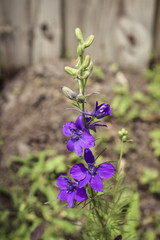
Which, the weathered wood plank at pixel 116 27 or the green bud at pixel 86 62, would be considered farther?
the weathered wood plank at pixel 116 27

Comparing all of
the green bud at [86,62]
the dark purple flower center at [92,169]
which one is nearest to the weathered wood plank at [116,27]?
the green bud at [86,62]

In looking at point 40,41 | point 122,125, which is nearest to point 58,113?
point 122,125

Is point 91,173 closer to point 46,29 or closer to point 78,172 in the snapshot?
point 78,172

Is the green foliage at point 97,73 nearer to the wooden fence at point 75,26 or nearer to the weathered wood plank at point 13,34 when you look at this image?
the wooden fence at point 75,26

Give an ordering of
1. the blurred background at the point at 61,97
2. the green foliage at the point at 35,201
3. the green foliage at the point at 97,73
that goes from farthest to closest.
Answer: the green foliage at the point at 97,73 < the blurred background at the point at 61,97 < the green foliage at the point at 35,201

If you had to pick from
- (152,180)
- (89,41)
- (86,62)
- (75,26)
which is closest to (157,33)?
(75,26)

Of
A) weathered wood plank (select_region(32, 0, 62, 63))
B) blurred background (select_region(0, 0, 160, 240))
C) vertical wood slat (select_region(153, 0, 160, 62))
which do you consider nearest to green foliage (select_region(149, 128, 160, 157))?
blurred background (select_region(0, 0, 160, 240))

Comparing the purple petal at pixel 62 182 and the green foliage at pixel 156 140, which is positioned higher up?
the purple petal at pixel 62 182

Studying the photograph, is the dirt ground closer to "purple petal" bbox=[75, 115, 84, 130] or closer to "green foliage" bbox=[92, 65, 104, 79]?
"green foliage" bbox=[92, 65, 104, 79]

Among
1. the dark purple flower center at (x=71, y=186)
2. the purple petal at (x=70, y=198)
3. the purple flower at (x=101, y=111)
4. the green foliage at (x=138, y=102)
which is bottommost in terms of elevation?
the green foliage at (x=138, y=102)

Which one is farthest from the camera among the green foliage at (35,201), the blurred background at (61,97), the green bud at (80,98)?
the blurred background at (61,97)
